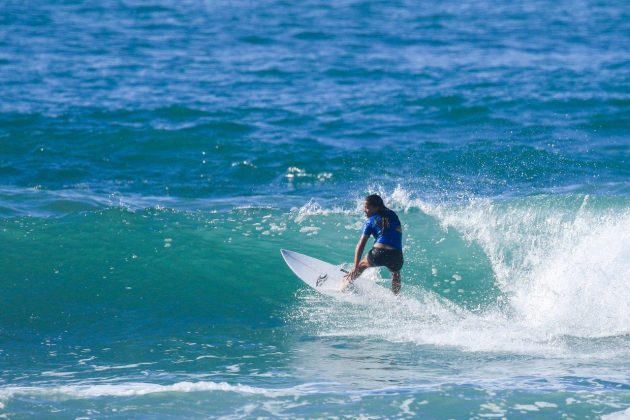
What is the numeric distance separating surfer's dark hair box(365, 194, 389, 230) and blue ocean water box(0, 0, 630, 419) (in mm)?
1110

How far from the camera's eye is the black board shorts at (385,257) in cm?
1194

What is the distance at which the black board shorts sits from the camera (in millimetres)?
11938

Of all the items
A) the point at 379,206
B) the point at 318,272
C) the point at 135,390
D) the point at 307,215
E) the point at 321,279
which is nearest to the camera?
the point at 135,390

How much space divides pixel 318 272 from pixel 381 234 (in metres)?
1.59

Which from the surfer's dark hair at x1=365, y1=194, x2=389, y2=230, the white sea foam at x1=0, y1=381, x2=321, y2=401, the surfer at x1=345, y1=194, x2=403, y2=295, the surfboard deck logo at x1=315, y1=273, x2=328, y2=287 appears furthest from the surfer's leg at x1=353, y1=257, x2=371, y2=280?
the white sea foam at x1=0, y1=381, x2=321, y2=401

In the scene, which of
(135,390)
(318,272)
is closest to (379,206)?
(318,272)

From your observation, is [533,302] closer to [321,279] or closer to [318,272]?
[321,279]

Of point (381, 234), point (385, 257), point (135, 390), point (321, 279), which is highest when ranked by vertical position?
point (381, 234)

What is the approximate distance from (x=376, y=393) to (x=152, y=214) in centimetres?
789

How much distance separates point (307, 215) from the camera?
16.1 metres

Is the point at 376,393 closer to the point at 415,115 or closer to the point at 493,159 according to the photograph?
the point at 493,159

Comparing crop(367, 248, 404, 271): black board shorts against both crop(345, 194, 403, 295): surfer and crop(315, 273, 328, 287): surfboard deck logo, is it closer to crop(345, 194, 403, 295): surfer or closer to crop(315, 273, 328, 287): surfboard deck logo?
crop(345, 194, 403, 295): surfer

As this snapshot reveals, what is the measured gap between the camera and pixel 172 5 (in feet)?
120

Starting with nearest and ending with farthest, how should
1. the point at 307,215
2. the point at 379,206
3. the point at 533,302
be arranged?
the point at 379,206 → the point at 533,302 → the point at 307,215
